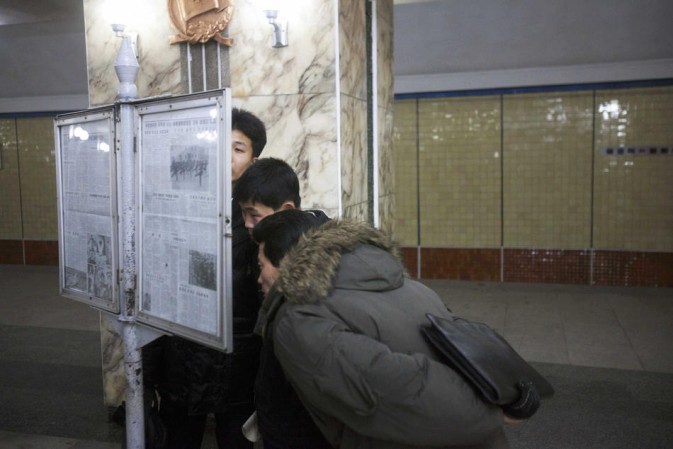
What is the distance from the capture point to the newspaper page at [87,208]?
203 cm

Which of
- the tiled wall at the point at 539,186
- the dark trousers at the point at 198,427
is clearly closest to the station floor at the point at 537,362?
the tiled wall at the point at 539,186

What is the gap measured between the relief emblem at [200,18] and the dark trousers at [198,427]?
84.2 inches

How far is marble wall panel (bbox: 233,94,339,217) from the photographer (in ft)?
11.8

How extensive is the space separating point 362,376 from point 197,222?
25.7 inches

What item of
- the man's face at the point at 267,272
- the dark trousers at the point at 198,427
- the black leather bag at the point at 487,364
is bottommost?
the dark trousers at the point at 198,427

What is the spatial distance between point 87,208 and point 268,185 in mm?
617

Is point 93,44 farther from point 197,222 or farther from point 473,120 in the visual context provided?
point 473,120

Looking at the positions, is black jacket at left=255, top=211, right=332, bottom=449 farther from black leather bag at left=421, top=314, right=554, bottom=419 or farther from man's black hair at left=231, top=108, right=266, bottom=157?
man's black hair at left=231, top=108, right=266, bottom=157

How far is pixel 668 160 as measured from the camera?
700 centimetres

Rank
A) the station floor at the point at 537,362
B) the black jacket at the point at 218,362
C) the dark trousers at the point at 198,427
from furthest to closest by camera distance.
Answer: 1. the station floor at the point at 537,362
2. the dark trousers at the point at 198,427
3. the black jacket at the point at 218,362

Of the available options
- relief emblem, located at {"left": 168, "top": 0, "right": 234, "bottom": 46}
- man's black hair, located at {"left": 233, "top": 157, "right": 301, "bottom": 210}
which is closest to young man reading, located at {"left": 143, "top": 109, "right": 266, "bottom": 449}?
man's black hair, located at {"left": 233, "top": 157, "right": 301, "bottom": 210}

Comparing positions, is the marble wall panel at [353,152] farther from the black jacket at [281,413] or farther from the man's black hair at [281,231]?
the black jacket at [281,413]

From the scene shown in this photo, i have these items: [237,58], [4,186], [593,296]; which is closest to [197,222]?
[237,58]

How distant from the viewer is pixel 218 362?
231 centimetres
